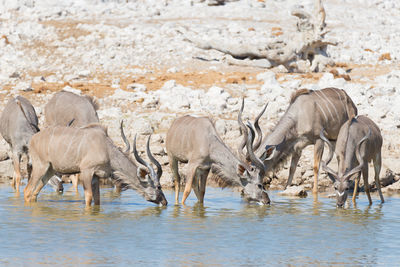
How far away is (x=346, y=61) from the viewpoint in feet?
95.0

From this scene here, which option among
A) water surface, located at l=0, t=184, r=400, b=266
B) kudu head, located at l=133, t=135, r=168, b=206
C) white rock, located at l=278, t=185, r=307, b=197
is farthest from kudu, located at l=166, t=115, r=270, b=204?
white rock, located at l=278, t=185, r=307, b=197

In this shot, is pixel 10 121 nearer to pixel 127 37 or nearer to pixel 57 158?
pixel 57 158

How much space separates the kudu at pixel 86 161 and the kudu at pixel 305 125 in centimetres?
233

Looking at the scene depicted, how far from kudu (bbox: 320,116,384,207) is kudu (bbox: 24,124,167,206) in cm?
286

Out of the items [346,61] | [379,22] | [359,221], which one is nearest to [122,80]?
[346,61]

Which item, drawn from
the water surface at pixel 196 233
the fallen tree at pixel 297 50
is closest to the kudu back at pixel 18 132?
the water surface at pixel 196 233

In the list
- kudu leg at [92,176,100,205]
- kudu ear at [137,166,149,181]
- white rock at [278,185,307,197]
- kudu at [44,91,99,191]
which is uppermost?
kudu at [44,91,99,191]

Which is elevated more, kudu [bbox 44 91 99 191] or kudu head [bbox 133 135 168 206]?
kudu [bbox 44 91 99 191]

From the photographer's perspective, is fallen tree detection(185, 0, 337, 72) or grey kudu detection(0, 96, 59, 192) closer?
grey kudu detection(0, 96, 59, 192)

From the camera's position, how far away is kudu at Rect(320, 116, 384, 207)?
11.9 metres

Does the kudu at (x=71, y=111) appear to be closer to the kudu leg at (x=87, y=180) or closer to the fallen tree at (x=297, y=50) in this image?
the kudu leg at (x=87, y=180)

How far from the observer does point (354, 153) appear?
490 inches

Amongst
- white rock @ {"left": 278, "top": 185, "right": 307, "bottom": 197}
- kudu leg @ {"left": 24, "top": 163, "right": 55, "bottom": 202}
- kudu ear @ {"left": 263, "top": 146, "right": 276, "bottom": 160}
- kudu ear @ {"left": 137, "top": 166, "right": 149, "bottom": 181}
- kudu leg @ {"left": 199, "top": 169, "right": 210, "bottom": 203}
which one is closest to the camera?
kudu leg @ {"left": 24, "top": 163, "right": 55, "bottom": 202}

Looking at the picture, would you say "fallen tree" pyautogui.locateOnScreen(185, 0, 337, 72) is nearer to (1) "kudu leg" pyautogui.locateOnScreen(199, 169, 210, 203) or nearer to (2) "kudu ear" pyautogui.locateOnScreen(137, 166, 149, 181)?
(1) "kudu leg" pyautogui.locateOnScreen(199, 169, 210, 203)
